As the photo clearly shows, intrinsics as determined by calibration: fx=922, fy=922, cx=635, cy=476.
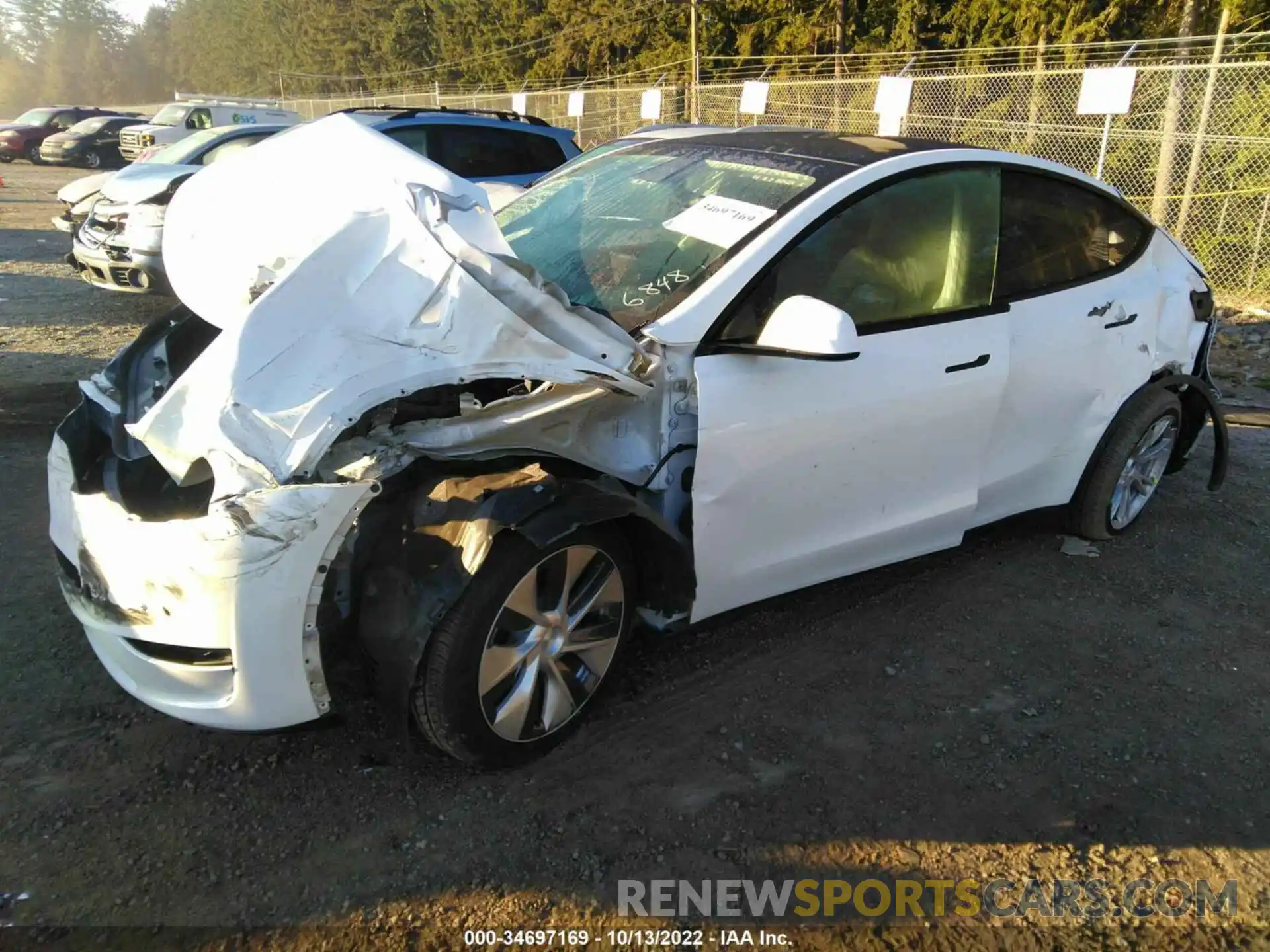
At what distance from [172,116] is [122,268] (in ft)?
55.4

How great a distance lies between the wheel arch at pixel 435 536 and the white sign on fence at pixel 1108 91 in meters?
8.38

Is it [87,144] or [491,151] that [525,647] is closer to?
[491,151]

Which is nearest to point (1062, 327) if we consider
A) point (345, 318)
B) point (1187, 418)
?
point (1187, 418)

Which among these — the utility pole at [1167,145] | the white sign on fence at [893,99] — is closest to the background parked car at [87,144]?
the white sign on fence at [893,99]

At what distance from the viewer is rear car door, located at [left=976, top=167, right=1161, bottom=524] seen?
11.7 ft

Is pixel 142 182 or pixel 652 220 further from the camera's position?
pixel 142 182

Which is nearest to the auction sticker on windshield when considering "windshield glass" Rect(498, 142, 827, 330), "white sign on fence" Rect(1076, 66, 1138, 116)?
"windshield glass" Rect(498, 142, 827, 330)

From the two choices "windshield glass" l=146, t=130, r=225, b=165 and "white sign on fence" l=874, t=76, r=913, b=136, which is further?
"white sign on fence" l=874, t=76, r=913, b=136

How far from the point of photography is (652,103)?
14.7 m

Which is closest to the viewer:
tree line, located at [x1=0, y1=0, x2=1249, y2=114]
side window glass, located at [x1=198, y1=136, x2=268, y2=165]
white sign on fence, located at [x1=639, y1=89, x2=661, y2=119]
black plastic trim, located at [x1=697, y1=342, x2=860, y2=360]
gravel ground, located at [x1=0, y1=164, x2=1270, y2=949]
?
gravel ground, located at [x1=0, y1=164, x2=1270, y2=949]

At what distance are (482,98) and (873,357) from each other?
22084mm

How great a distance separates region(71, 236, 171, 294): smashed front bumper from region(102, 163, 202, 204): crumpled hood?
1.72 ft

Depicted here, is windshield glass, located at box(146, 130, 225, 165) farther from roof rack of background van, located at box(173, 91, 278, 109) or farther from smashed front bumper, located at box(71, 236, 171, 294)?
roof rack of background van, located at box(173, 91, 278, 109)

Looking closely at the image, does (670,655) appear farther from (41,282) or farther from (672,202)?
(41,282)
